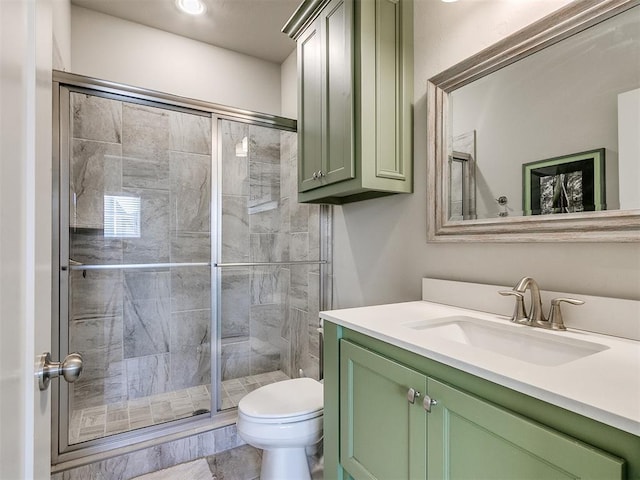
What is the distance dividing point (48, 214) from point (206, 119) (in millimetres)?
1818

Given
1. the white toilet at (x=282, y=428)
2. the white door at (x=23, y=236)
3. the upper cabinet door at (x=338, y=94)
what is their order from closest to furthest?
1. the white door at (x=23, y=236)
2. the white toilet at (x=282, y=428)
3. the upper cabinet door at (x=338, y=94)

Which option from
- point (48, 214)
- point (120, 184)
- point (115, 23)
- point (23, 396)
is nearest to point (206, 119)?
point (120, 184)

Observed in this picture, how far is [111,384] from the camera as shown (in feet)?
7.70

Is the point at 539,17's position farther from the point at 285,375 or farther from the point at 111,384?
the point at 111,384

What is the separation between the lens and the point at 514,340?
3.45 ft

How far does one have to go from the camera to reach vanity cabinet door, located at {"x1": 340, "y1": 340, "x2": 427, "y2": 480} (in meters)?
0.87

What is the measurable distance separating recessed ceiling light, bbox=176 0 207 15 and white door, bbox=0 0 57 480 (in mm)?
1899

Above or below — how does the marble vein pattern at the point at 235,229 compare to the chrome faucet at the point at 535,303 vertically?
above

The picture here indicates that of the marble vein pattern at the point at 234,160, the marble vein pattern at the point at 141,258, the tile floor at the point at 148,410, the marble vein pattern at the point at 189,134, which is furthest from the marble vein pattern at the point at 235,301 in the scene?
the marble vein pattern at the point at 189,134

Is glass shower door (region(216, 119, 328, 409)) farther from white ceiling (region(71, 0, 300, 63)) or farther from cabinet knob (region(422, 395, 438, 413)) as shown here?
cabinet knob (region(422, 395, 438, 413))

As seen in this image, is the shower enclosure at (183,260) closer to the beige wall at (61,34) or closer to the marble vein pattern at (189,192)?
the marble vein pattern at (189,192)

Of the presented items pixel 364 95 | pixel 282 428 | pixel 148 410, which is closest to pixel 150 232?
pixel 148 410

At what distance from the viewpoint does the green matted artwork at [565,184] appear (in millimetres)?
1000

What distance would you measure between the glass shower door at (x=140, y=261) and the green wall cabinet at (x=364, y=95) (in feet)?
3.11
